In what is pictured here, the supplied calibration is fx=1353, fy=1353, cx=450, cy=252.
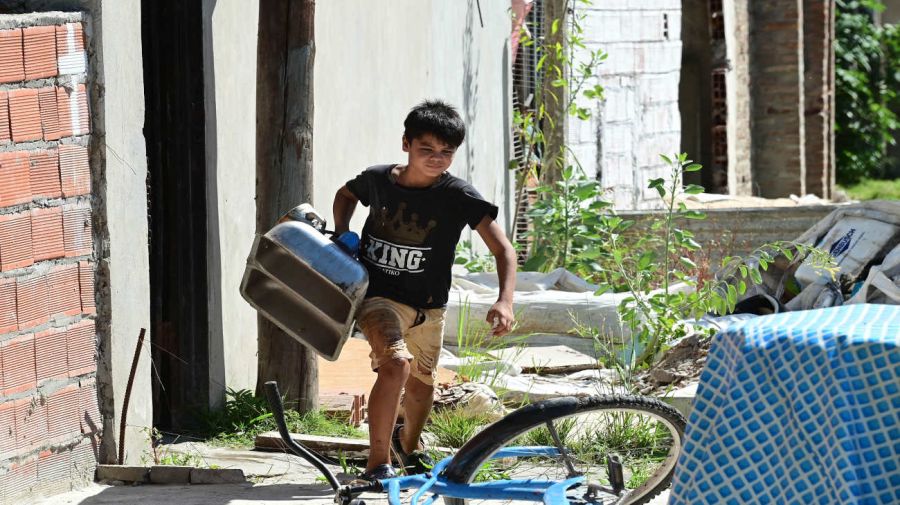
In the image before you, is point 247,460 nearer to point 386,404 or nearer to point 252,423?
point 252,423

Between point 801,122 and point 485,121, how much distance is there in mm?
9236

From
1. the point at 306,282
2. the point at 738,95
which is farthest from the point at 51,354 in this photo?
the point at 738,95

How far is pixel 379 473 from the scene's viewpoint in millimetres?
4070

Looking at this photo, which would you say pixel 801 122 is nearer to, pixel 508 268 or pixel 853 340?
pixel 508 268

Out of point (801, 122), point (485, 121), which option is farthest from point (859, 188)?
point (485, 121)

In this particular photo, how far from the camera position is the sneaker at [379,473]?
404 cm

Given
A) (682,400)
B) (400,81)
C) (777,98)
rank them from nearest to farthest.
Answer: (682,400), (400,81), (777,98)

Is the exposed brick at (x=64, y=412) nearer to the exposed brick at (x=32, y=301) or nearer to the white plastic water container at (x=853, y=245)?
the exposed brick at (x=32, y=301)

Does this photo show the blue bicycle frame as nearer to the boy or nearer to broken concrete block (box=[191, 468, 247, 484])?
the boy

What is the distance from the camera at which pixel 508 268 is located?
4.39 m

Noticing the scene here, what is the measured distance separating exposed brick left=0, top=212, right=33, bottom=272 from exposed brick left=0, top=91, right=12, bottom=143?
0.82 feet

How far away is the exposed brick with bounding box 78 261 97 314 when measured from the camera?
465cm

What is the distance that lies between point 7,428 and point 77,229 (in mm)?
743

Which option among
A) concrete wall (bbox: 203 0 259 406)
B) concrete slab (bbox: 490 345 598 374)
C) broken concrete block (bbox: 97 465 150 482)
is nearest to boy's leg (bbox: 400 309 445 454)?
broken concrete block (bbox: 97 465 150 482)
